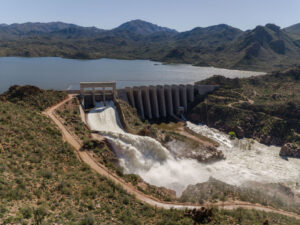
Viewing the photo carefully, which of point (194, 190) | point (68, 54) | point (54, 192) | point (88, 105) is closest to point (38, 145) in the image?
point (54, 192)

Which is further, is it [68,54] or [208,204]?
[68,54]

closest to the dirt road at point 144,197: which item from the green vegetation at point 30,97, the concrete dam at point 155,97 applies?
the green vegetation at point 30,97

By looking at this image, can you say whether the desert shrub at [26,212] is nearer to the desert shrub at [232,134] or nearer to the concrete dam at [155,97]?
the concrete dam at [155,97]

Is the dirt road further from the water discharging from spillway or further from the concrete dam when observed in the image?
the concrete dam

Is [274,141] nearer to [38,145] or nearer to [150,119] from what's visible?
[150,119]

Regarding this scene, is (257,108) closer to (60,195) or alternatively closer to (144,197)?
(144,197)

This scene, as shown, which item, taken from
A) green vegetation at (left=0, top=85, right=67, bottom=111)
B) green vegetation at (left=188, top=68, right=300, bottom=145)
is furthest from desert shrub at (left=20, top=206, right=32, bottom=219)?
green vegetation at (left=188, top=68, right=300, bottom=145)
